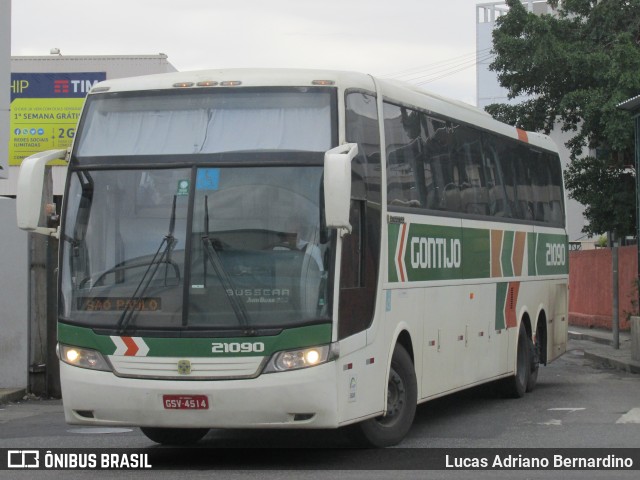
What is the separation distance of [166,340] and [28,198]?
168 centimetres

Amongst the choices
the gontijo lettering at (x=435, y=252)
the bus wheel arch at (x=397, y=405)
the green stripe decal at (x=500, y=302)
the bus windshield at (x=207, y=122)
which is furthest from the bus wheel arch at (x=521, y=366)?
the bus windshield at (x=207, y=122)

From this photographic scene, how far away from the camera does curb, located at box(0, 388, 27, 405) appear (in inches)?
606

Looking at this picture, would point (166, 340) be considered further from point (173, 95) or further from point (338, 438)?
point (338, 438)

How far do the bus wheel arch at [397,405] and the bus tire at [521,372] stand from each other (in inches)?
184

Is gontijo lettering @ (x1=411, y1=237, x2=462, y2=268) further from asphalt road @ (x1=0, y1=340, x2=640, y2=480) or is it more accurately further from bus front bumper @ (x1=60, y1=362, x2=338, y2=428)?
bus front bumper @ (x1=60, y1=362, x2=338, y2=428)

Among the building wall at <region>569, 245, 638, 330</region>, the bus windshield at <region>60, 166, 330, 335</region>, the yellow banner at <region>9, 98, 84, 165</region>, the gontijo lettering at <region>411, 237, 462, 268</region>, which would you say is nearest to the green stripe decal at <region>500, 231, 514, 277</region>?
the gontijo lettering at <region>411, 237, 462, 268</region>

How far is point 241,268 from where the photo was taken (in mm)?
9500

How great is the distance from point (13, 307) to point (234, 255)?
7325mm

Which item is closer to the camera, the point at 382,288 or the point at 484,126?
the point at 382,288

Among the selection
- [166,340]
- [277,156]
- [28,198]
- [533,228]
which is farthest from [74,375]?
[533,228]

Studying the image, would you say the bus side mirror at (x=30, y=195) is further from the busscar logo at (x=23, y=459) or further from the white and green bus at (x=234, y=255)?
the busscar logo at (x=23, y=459)

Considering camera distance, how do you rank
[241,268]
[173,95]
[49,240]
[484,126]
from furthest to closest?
[49,240] < [484,126] < [173,95] < [241,268]

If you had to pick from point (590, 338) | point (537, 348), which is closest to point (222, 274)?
point (537, 348)

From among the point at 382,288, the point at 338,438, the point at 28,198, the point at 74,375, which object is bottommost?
the point at 338,438
